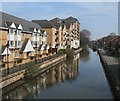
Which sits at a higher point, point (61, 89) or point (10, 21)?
point (10, 21)

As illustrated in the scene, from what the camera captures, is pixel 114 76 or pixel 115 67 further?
pixel 115 67

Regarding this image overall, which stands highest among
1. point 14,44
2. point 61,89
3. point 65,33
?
point 65,33

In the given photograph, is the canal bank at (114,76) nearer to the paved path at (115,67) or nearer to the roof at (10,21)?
the paved path at (115,67)

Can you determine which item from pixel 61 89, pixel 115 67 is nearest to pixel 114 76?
pixel 61 89

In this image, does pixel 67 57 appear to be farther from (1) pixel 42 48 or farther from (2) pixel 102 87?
(2) pixel 102 87

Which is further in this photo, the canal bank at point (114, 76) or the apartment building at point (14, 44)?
the apartment building at point (14, 44)

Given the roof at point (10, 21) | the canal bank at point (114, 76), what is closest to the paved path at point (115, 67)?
the canal bank at point (114, 76)

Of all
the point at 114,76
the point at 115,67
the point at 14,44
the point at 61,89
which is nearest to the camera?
the point at 114,76

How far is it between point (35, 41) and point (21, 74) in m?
14.4

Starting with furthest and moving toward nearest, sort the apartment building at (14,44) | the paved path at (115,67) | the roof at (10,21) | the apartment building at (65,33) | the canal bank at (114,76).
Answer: the apartment building at (65,33) < the roof at (10,21) < the apartment building at (14,44) < the paved path at (115,67) < the canal bank at (114,76)

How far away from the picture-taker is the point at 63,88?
19672 millimetres

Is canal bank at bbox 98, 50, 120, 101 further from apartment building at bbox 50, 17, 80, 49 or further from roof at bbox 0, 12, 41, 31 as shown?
apartment building at bbox 50, 17, 80, 49

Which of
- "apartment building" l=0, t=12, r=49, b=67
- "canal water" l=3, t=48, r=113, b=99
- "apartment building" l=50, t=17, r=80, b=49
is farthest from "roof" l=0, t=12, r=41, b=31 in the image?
"apartment building" l=50, t=17, r=80, b=49

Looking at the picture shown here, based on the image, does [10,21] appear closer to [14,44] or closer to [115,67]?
[14,44]
